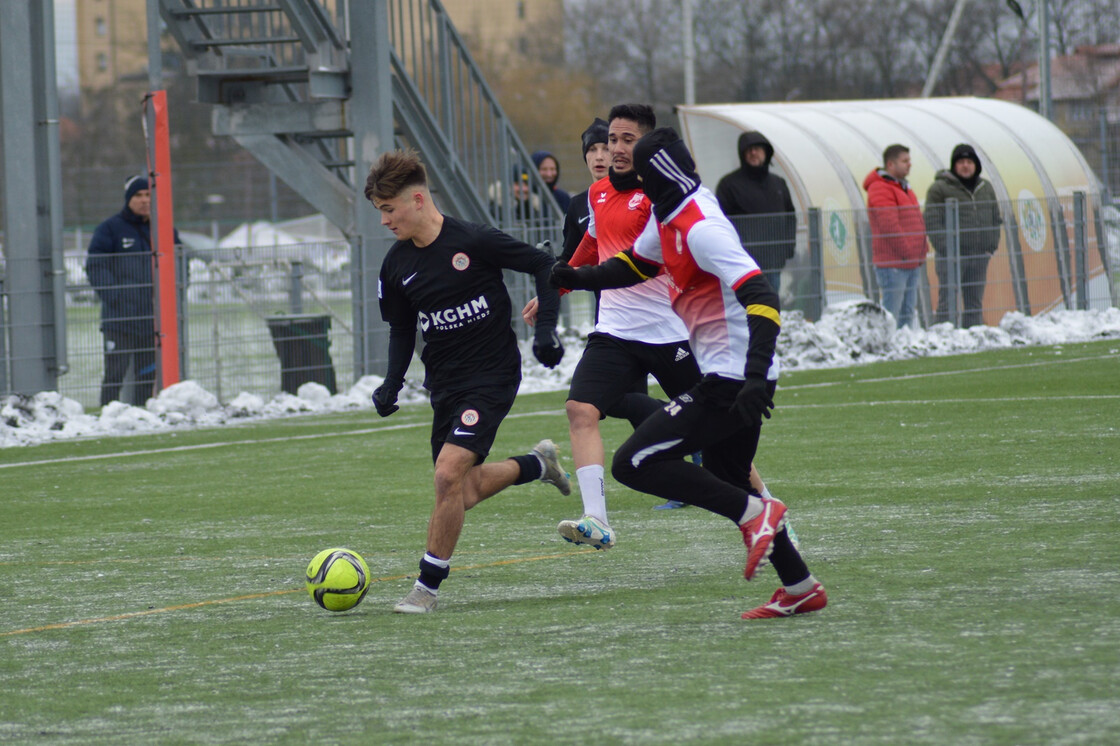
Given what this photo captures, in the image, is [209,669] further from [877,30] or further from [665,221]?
[877,30]

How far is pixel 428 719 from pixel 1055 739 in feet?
5.01

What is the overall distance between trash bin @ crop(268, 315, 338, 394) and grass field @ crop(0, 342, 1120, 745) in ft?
15.3

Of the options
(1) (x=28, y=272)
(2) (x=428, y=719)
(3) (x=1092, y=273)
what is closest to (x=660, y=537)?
(2) (x=428, y=719)

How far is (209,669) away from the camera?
5.02 metres

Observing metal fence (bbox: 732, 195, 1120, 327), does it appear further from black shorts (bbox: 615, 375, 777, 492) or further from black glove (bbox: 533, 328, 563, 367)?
black shorts (bbox: 615, 375, 777, 492)

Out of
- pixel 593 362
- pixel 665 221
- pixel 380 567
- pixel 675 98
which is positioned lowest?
pixel 380 567

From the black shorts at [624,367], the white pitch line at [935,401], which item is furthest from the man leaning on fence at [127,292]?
the black shorts at [624,367]

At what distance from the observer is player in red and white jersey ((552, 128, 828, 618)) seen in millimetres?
5168

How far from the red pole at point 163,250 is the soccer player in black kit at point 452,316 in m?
8.31

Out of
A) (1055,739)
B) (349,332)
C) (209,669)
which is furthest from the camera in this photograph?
(349,332)

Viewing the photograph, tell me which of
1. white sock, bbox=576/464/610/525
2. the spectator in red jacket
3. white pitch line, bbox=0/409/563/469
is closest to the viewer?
white sock, bbox=576/464/610/525

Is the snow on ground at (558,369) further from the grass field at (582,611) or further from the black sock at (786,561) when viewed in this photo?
the black sock at (786,561)

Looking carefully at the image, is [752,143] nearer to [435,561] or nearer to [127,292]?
[127,292]

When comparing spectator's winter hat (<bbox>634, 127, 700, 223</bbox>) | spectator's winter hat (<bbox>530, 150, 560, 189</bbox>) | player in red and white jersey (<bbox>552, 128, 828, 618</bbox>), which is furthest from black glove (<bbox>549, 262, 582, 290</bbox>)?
spectator's winter hat (<bbox>530, 150, 560, 189</bbox>)
